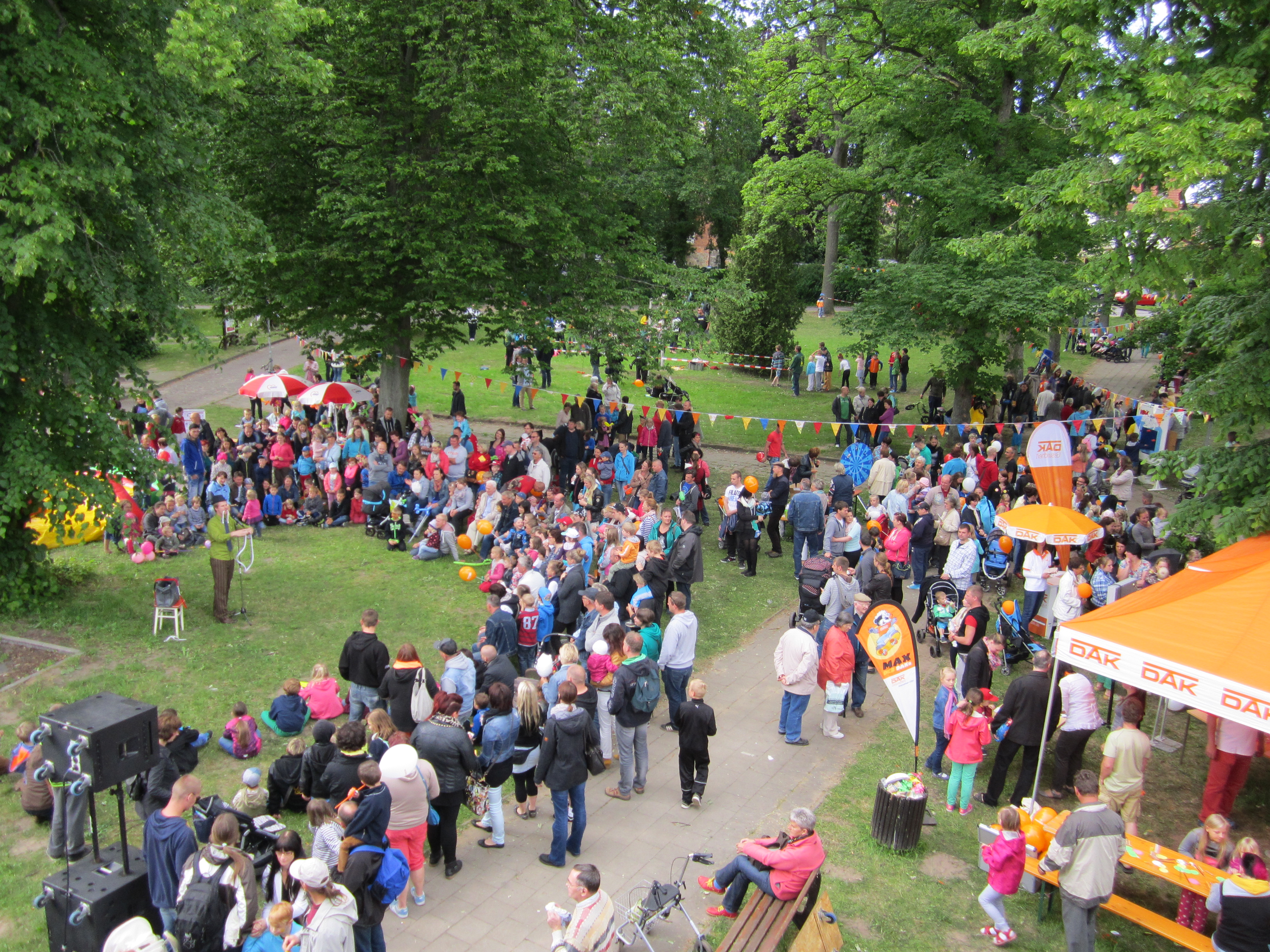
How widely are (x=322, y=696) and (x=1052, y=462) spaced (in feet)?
33.1

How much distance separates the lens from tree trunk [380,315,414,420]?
19.1 m

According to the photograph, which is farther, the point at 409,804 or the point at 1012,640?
the point at 1012,640

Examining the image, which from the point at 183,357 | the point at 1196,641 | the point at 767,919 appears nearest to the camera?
the point at 767,919

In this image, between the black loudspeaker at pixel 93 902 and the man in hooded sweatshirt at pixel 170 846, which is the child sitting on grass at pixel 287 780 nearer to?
the black loudspeaker at pixel 93 902

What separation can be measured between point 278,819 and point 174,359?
26481 mm

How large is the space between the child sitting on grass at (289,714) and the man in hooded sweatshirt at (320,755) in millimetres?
1511

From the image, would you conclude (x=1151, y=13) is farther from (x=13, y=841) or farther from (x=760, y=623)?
(x=13, y=841)

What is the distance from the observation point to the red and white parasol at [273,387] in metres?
19.0

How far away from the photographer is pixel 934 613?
11602mm

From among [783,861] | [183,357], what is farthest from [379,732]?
[183,357]

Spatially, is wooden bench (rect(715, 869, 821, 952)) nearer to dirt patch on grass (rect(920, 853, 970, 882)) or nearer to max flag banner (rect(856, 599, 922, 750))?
dirt patch on grass (rect(920, 853, 970, 882))

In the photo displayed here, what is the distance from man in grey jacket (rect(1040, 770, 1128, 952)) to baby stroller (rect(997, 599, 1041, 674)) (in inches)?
191

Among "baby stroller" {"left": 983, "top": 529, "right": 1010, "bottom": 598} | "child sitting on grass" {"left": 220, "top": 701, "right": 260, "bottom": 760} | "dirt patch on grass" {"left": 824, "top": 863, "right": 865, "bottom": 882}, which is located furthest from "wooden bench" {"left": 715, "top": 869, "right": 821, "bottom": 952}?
"baby stroller" {"left": 983, "top": 529, "right": 1010, "bottom": 598}

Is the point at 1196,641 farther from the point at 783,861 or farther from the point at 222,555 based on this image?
the point at 222,555
